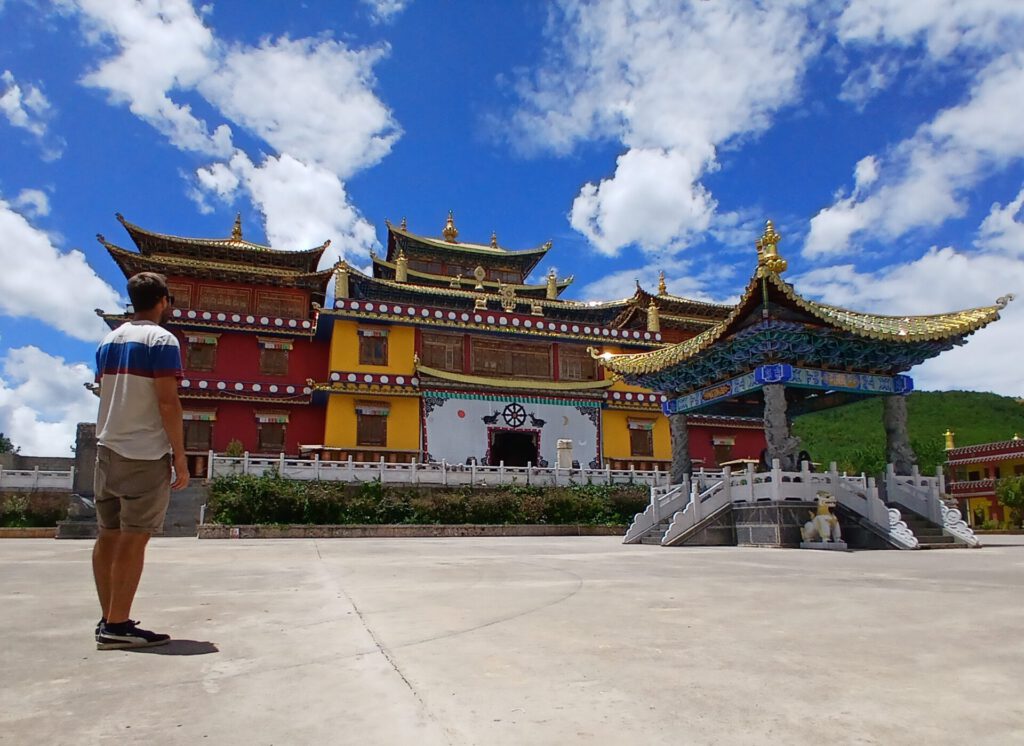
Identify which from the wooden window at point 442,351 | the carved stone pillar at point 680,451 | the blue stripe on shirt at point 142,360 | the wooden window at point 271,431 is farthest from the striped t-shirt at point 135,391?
the wooden window at point 271,431

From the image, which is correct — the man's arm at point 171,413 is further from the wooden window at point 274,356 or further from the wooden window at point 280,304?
the wooden window at point 280,304

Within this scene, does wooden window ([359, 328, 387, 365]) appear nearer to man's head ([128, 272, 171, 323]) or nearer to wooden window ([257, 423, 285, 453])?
wooden window ([257, 423, 285, 453])

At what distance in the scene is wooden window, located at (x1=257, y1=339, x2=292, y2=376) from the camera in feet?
99.7

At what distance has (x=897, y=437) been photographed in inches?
611

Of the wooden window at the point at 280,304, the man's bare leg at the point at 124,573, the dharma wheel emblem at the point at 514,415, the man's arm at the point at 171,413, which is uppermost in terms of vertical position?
the wooden window at the point at 280,304

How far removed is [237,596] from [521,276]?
113 feet

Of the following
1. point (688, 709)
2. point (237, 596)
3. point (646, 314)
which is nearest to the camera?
point (688, 709)

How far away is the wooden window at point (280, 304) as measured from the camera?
31359 mm

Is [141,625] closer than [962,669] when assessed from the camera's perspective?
No

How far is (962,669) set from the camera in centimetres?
287

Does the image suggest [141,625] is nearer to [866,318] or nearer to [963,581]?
[963,581]

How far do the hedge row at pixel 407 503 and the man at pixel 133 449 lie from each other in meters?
16.8

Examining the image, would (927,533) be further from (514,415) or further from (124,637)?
(514,415)

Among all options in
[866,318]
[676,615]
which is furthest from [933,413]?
[676,615]
